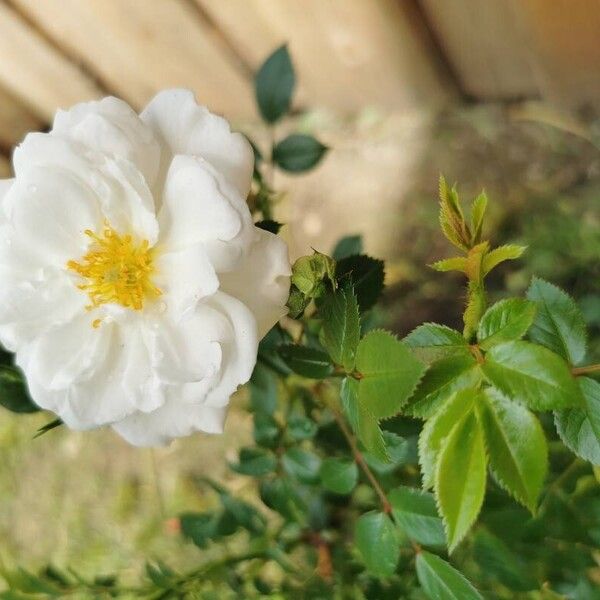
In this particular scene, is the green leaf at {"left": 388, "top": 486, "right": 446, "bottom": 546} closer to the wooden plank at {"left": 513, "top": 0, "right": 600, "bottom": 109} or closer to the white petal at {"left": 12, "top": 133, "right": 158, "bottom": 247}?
the white petal at {"left": 12, "top": 133, "right": 158, "bottom": 247}

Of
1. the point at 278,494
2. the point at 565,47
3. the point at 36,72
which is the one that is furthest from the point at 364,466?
the point at 36,72

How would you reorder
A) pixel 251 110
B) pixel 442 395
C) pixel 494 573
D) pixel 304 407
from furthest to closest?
pixel 251 110, pixel 304 407, pixel 494 573, pixel 442 395

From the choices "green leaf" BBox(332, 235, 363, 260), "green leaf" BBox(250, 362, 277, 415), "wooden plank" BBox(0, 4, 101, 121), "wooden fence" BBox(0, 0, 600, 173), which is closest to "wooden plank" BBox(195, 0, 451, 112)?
"wooden fence" BBox(0, 0, 600, 173)

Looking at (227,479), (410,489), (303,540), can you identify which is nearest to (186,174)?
(410,489)

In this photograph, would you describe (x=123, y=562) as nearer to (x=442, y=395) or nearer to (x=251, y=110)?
(x=251, y=110)

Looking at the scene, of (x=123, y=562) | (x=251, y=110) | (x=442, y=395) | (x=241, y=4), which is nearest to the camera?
(x=442, y=395)

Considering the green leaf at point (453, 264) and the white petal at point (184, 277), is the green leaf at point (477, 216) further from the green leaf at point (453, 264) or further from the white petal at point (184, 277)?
the white petal at point (184, 277)

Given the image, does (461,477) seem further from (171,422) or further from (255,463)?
(255,463)
